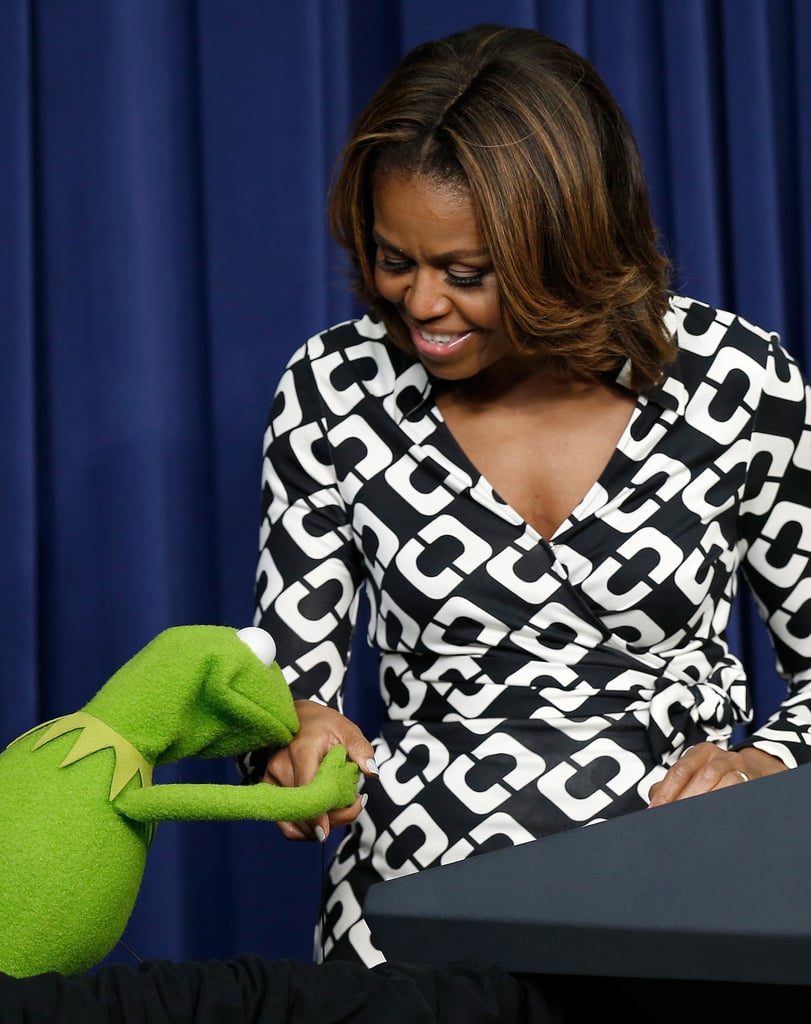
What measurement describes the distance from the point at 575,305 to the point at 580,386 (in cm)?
10

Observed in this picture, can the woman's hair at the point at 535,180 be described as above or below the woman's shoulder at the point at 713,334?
above

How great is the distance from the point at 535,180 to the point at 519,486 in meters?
0.26

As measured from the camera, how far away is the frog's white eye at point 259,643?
0.82 m

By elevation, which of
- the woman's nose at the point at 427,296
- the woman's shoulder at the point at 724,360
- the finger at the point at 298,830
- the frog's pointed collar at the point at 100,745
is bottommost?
the finger at the point at 298,830

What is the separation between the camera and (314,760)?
89 cm

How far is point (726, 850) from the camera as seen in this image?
0.59 m

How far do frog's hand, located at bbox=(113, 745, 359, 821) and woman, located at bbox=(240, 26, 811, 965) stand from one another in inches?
7.9

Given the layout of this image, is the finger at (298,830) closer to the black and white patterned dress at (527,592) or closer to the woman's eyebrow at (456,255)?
the black and white patterned dress at (527,592)

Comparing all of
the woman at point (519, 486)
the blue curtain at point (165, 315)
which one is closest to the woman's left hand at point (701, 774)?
the woman at point (519, 486)

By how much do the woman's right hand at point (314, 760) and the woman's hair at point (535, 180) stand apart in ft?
1.17

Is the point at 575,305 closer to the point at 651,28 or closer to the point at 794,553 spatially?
the point at 794,553

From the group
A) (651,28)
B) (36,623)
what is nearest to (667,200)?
(651,28)

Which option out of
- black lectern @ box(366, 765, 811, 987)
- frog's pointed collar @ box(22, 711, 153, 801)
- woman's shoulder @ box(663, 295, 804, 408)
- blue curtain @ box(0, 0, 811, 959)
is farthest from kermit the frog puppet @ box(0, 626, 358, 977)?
blue curtain @ box(0, 0, 811, 959)

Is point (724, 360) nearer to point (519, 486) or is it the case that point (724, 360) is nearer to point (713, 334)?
point (713, 334)
